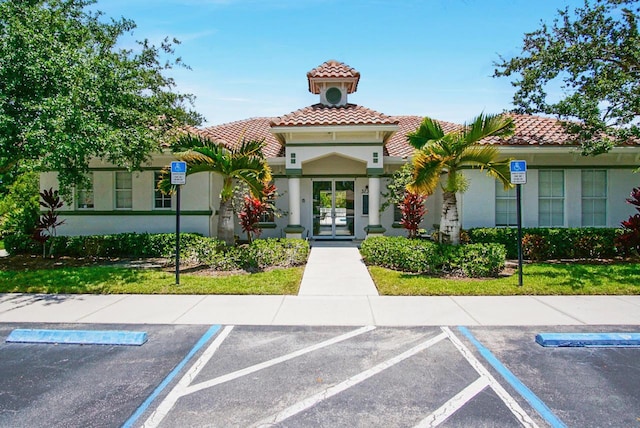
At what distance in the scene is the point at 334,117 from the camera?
14.7 m

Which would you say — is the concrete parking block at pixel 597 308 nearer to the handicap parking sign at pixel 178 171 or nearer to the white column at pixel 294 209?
the handicap parking sign at pixel 178 171

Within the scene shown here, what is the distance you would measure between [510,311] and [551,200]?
9190 millimetres

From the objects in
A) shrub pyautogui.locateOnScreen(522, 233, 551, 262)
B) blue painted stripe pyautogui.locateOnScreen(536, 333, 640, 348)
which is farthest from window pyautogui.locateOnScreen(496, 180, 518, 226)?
blue painted stripe pyautogui.locateOnScreen(536, 333, 640, 348)

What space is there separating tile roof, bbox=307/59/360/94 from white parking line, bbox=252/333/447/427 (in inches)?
503

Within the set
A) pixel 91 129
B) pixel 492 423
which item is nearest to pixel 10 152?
pixel 91 129

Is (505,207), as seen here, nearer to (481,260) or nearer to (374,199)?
(374,199)

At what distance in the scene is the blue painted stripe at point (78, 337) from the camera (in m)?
5.71

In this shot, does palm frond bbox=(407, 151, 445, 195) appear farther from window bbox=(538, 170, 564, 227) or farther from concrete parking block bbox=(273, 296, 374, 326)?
window bbox=(538, 170, 564, 227)

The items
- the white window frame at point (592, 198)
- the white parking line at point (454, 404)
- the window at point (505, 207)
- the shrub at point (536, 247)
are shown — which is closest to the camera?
the white parking line at point (454, 404)

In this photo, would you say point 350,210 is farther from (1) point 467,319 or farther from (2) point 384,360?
(2) point 384,360

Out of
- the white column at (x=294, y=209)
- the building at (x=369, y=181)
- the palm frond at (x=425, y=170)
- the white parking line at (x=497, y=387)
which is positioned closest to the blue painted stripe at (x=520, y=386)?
the white parking line at (x=497, y=387)

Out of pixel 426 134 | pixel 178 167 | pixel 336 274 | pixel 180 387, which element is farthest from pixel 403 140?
pixel 180 387

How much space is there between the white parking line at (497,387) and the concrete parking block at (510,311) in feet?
4.10

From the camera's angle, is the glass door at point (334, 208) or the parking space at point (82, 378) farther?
the glass door at point (334, 208)
